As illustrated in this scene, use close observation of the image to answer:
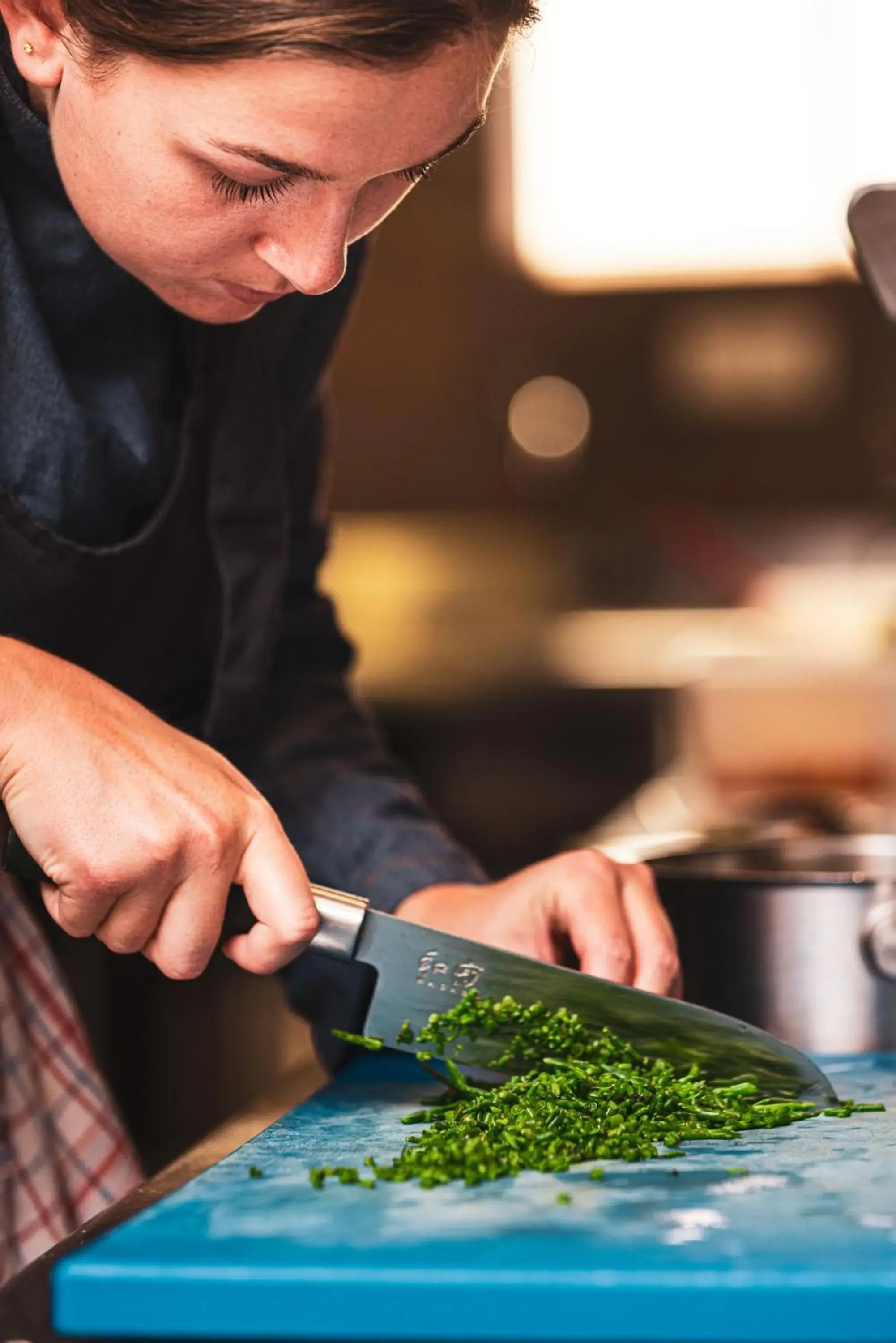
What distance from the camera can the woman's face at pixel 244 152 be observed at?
30.9 inches

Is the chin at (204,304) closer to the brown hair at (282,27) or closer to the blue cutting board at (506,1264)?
the brown hair at (282,27)

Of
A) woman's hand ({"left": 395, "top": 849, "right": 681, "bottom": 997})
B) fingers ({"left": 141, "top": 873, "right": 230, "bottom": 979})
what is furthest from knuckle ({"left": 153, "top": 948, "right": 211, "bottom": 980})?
woman's hand ({"left": 395, "top": 849, "right": 681, "bottom": 997})

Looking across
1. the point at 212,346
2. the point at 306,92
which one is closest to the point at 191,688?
the point at 212,346

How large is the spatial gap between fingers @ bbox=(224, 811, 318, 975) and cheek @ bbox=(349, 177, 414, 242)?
32 cm

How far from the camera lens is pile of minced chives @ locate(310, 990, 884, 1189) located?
0.72 m

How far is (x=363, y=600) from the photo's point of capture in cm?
432

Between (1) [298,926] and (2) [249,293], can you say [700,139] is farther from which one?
(1) [298,926]

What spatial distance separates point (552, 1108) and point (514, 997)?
0.40 ft

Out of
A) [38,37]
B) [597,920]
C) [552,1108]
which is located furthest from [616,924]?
[38,37]

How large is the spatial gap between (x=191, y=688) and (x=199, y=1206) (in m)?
0.61

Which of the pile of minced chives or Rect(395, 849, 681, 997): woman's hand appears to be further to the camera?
Rect(395, 849, 681, 997): woman's hand

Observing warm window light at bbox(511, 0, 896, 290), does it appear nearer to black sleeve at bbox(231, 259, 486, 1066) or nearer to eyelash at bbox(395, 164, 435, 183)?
black sleeve at bbox(231, 259, 486, 1066)

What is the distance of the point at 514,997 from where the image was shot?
906mm

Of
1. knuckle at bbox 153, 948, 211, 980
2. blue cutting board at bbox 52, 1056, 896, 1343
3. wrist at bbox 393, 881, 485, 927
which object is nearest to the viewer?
blue cutting board at bbox 52, 1056, 896, 1343
